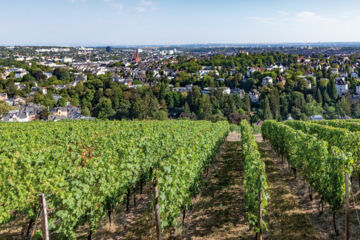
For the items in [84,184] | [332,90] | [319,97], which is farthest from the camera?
[332,90]

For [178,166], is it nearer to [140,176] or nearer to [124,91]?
[140,176]

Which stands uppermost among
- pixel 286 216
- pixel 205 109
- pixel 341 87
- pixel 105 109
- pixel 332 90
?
pixel 341 87

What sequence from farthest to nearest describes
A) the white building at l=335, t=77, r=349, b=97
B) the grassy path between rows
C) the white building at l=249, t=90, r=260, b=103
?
the white building at l=249, t=90, r=260, b=103
the white building at l=335, t=77, r=349, b=97
the grassy path between rows

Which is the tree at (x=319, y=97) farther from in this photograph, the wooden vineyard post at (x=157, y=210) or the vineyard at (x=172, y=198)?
the wooden vineyard post at (x=157, y=210)

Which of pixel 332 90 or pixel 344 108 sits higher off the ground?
pixel 332 90

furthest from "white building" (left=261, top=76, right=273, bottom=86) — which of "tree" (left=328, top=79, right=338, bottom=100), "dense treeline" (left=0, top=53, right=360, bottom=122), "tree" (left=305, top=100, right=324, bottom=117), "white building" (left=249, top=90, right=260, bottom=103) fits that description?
"tree" (left=305, top=100, right=324, bottom=117)

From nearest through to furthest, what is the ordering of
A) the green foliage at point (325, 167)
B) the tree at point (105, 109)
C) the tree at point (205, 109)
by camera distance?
the green foliage at point (325, 167) < the tree at point (205, 109) < the tree at point (105, 109)

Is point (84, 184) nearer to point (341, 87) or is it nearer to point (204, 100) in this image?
point (204, 100)

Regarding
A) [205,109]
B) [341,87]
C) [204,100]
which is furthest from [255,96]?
[205,109]

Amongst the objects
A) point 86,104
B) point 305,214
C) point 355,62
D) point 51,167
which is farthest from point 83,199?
point 355,62

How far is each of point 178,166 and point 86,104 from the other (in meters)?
80.5

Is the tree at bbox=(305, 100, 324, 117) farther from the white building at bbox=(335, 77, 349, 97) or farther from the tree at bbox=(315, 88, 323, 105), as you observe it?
the white building at bbox=(335, 77, 349, 97)

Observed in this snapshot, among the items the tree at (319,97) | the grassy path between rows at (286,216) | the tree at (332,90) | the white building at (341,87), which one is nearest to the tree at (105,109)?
the grassy path between rows at (286,216)

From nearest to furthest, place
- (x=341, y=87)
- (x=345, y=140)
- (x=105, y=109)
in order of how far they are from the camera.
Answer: (x=345, y=140) < (x=105, y=109) < (x=341, y=87)
